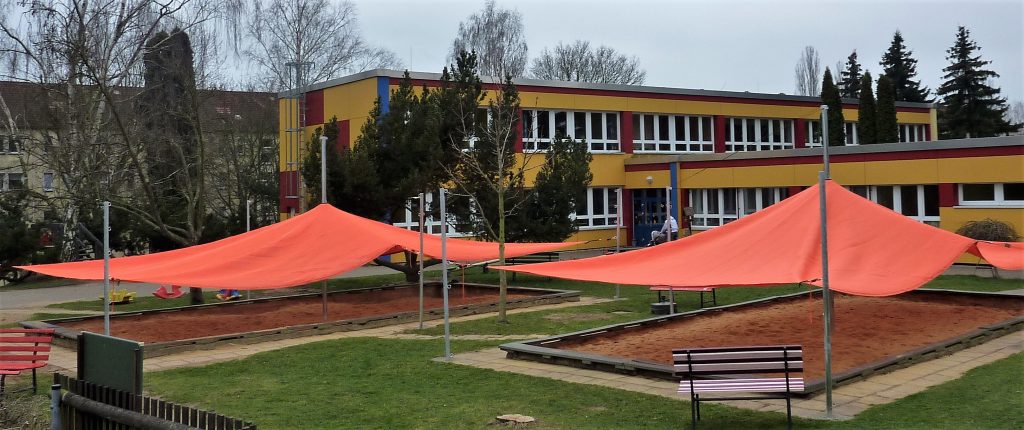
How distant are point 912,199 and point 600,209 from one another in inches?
467

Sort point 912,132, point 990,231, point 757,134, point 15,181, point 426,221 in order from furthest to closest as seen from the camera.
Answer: point 912,132, point 757,134, point 15,181, point 426,221, point 990,231

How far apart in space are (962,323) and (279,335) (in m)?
10.8

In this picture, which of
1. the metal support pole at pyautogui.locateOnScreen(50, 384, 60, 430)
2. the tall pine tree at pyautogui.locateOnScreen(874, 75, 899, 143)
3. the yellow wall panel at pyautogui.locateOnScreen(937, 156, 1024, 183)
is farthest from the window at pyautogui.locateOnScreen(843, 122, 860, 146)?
the metal support pole at pyautogui.locateOnScreen(50, 384, 60, 430)

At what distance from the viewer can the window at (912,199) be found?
25.0m

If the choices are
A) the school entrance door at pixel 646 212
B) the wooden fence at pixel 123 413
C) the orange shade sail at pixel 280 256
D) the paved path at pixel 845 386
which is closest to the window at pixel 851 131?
the school entrance door at pixel 646 212

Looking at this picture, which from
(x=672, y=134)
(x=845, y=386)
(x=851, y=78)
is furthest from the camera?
(x=851, y=78)

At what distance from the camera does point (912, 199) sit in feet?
83.8

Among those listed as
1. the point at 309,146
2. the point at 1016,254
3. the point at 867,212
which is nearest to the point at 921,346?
the point at 867,212

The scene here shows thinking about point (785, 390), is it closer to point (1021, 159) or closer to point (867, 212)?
point (867, 212)

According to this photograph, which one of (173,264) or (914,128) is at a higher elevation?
(914,128)

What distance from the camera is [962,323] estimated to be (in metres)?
14.1

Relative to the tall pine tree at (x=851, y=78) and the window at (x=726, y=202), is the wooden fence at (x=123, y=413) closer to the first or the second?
the window at (x=726, y=202)

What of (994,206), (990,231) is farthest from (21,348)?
(994,206)

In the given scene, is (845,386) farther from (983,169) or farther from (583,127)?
(583,127)
